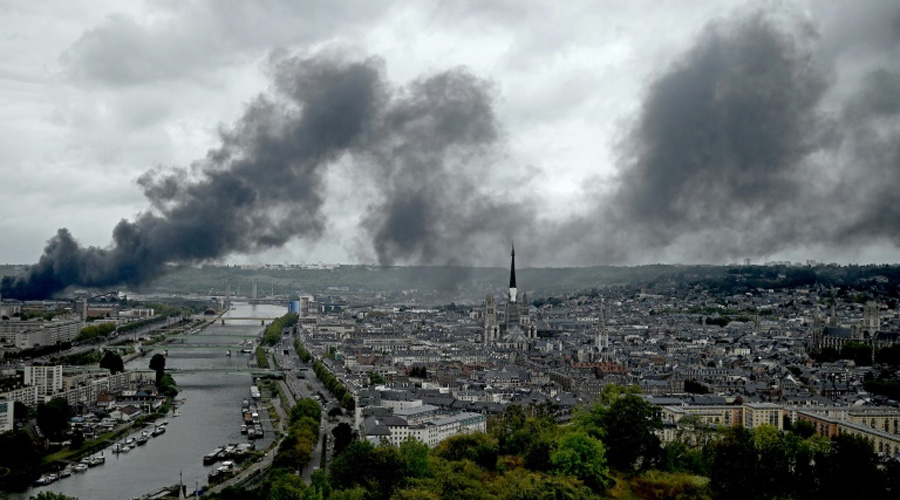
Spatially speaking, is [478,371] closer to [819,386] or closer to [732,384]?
[732,384]

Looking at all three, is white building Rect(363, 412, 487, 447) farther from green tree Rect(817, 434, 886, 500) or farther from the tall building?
the tall building

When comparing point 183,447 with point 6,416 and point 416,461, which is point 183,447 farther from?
point 416,461

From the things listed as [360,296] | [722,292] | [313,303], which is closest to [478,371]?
[722,292]

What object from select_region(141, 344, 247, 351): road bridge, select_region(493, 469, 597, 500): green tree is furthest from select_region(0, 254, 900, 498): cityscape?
select_region(493, 469, 597, 500): green tree

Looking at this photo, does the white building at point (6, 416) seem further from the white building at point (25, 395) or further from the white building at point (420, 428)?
the white building at point (420, 428)

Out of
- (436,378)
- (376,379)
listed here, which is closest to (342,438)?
(376,379)

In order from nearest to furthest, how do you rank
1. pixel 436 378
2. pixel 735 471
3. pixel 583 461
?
pixel 735 471
pixel 583 461
pixel 436 378

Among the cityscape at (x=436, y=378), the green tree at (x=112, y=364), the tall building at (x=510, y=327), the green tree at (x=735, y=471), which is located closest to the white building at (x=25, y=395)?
the cityscape at (x=436, y=378)
